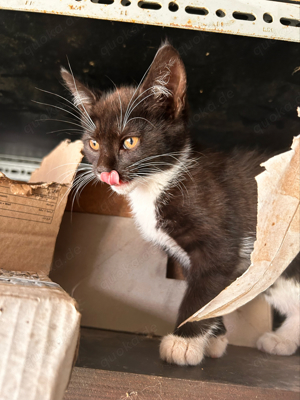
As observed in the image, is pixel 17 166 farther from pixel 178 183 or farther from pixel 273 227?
pixel 273 227

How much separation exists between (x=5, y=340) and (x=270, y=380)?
2.16ft

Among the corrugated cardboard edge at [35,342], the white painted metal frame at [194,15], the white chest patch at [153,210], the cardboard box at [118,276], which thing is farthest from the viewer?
the cardboard box at [118,276]

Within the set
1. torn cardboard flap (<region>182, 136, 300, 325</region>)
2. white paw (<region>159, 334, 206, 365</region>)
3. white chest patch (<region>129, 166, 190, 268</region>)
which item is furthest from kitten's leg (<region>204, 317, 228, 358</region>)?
torn cardboard flap (<region>182, 136, 300, 325</region>)

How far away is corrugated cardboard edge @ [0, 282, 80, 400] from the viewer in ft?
1.52

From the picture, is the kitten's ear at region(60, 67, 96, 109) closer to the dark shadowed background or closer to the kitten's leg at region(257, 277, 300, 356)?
the dark shadowed background

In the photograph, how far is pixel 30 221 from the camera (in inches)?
37.2

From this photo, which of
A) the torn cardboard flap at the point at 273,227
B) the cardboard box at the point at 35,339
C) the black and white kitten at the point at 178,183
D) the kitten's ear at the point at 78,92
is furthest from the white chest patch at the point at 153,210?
the cardboard box at the point at 35,339

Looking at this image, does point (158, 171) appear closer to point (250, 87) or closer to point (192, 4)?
point (250, 87)

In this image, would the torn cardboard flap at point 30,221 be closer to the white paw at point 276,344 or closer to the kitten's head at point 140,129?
the kitten's head at point 140,129

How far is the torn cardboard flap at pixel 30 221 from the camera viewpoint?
0.90 metres

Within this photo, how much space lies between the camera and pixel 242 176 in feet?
3.70

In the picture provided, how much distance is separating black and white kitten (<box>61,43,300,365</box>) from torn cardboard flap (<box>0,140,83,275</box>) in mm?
162

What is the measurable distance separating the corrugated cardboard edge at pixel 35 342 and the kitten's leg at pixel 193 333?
473 mm

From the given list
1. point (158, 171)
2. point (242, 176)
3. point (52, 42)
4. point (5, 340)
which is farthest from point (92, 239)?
point (5, 340)
